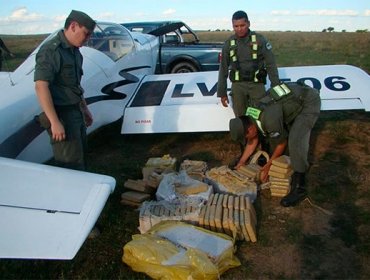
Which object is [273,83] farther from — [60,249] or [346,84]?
[60,249]

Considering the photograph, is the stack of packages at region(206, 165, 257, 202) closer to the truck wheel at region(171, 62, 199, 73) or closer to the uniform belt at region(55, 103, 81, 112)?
the uniform belt at region(55, 103, 81, 112)

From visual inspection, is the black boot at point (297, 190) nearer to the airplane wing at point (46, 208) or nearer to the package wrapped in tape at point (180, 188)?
the package wrapped in tape at point (180, 188)

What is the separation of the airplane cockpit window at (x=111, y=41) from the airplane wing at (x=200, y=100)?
0.76 metres

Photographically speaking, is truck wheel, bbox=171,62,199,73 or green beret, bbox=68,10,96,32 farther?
truck wheel, bbox=171,62,199,73

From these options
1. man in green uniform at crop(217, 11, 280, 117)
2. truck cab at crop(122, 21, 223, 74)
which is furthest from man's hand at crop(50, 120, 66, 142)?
truck cab at crop(122, 21, 223, 74)

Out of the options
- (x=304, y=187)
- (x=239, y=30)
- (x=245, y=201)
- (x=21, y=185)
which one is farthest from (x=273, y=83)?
(x=21, y=185)

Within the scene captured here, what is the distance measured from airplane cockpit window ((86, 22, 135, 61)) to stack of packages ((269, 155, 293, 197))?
3347 mm

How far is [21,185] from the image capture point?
302cm

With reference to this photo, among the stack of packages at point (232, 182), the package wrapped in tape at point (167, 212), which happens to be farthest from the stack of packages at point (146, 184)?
the stack of packages at point (232, 182)

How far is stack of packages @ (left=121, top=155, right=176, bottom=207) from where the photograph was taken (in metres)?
4.83

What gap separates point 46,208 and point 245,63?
3.79m

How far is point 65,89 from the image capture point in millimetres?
3896

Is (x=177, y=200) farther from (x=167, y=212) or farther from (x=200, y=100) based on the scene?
(x=200, y=100)

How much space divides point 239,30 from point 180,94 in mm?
1613
